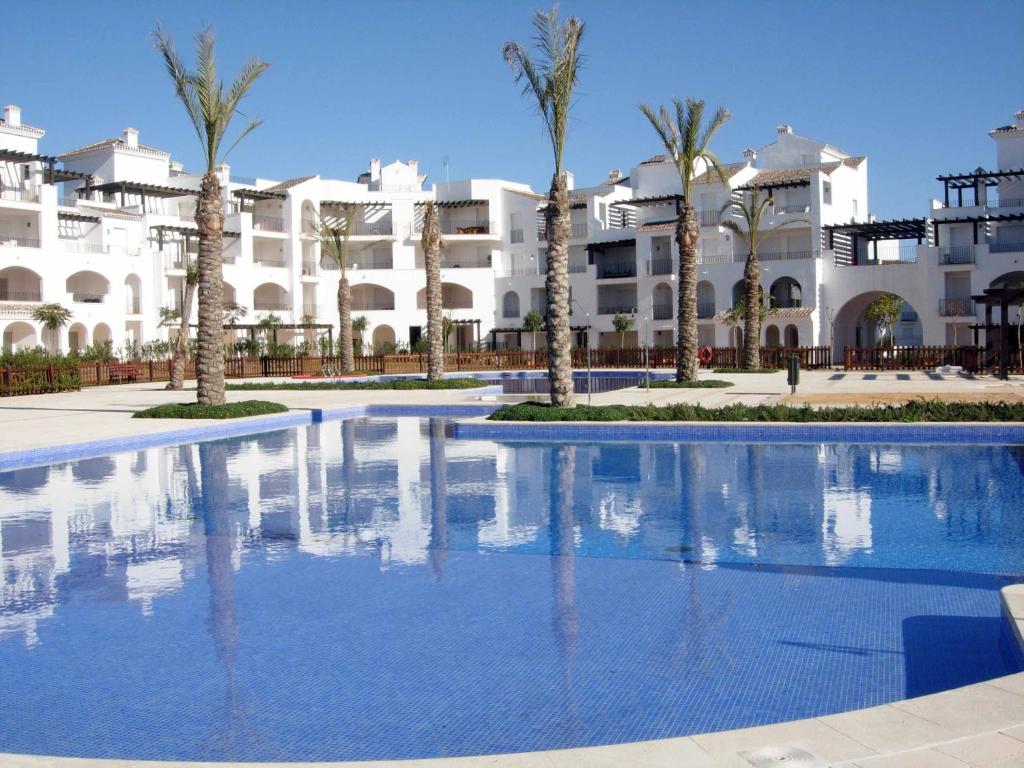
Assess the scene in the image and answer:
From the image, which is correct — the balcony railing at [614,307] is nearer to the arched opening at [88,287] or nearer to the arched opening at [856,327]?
the arched opening at [856,327]

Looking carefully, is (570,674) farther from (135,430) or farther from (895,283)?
(895,283)

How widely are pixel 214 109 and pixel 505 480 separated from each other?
11085mm

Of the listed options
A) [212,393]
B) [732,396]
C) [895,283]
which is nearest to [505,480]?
[212,393]

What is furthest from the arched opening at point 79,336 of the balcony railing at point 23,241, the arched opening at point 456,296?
the arched opening at point 456,296

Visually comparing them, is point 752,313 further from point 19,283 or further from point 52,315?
point 19,283

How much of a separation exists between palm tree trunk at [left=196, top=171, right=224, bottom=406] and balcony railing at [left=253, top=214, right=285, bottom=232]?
38.5m

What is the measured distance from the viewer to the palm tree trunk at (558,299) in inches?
738

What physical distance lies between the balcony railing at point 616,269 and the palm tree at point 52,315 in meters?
28.8

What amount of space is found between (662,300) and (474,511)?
47208mm

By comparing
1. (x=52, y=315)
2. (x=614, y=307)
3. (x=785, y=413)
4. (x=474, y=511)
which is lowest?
(x=474, y=511)

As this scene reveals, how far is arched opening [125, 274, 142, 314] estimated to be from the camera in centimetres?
5009

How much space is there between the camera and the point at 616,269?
59656mm

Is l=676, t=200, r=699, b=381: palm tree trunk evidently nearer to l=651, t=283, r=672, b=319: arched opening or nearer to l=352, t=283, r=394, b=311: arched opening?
l=651, t=283, r=672, b=319: arched opening

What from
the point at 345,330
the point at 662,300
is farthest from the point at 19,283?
the point at 662,300
